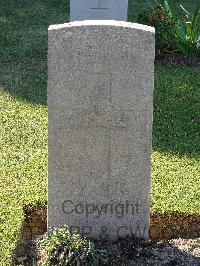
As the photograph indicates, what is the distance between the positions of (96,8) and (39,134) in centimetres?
268

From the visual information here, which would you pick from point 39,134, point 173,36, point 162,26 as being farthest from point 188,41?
point 39,134

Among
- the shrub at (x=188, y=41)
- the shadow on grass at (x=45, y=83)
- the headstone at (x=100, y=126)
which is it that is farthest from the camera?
the shrub at (x=188, y=41)

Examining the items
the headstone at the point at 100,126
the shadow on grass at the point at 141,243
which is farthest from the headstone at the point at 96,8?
the headstone at the point at 100,126

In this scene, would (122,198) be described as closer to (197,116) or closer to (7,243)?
(7,243)

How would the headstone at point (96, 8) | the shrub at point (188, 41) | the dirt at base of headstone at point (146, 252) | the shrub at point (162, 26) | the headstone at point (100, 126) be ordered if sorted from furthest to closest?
1. the shrub at point (162, 26)
2. the shrub at point (188, 41)
3. the headstone at point (96, 8)
4. the dirt at base of headstone at point (146, 252)
5. the headstone at point (100, 126)

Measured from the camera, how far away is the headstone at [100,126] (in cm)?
390

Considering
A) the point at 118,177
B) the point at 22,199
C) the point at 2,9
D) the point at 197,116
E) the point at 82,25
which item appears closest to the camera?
the point at 82,25

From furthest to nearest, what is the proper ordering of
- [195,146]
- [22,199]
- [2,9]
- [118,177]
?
[2,9], [195,146], [22,199], [118,177]

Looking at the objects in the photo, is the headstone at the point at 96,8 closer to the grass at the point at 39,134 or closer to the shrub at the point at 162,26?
the shrub at the point at 162,26

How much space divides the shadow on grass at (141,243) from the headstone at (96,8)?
13.7ft

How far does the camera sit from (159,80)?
25.8 ft

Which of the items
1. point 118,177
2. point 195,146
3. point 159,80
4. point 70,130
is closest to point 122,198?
point 118,177

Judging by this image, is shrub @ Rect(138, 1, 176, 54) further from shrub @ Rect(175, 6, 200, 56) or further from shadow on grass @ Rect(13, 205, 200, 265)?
shadow on grass @ Rect(13, 205, 200, 265)

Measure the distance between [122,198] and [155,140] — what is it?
2.06m
